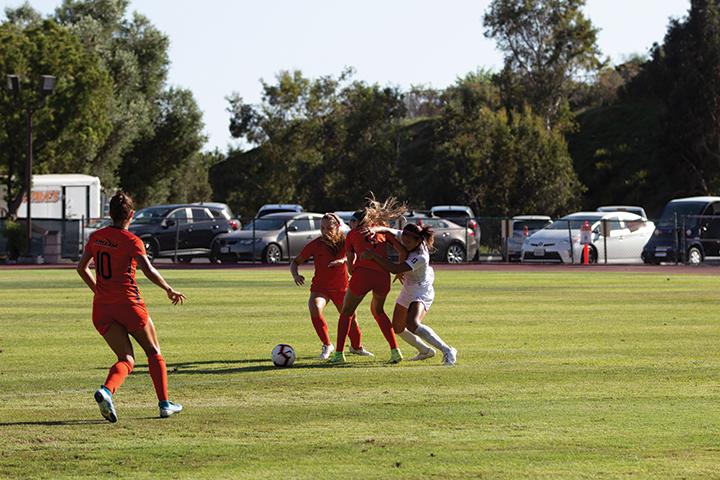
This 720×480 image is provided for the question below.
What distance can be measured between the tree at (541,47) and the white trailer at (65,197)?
29.7 m

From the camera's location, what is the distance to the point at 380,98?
72875mm

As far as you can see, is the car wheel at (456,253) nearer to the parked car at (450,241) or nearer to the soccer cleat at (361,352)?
the parked car at (450,241)

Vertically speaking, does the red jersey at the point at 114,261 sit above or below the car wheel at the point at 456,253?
above

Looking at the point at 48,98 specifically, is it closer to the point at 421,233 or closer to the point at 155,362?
the point at 421,233

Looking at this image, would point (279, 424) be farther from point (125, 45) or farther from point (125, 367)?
point (125, 45)

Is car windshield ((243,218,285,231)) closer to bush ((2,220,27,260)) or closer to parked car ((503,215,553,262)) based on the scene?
bush ((2,220,27,260))

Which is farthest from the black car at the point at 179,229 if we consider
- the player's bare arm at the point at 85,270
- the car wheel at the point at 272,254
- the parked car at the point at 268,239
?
the player's bare arm at the point at 85,270

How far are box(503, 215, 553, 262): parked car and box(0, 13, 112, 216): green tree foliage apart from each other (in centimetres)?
1943

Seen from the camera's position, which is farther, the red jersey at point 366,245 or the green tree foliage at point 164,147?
the green tree foliage at point 164,147

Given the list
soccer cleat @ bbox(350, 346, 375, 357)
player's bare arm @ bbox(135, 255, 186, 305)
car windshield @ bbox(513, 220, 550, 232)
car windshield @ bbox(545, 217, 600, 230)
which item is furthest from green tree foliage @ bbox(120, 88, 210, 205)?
player's bare arm @ bbox(135, 255, 186, 305)

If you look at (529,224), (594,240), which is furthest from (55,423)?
(529,224)

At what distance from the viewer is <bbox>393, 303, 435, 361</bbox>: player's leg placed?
1414cm

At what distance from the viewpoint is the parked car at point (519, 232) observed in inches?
1807

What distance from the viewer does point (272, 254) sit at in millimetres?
42438
